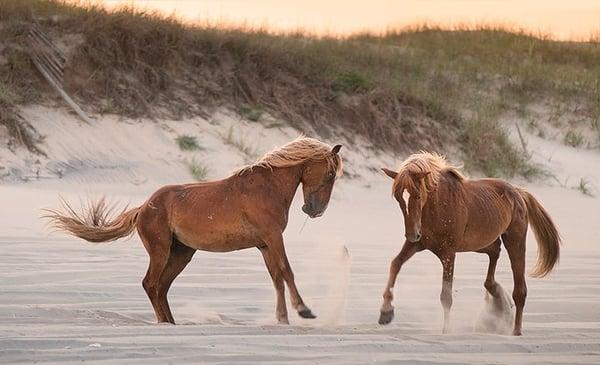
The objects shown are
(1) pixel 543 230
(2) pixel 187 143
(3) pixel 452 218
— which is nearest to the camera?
(3) pixel 452 218

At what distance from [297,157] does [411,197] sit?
0.85 m

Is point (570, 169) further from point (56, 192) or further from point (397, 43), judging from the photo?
point (56, 192)

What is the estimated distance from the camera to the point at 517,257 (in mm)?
9391

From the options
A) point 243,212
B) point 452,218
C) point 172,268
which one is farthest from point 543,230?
point 172,268

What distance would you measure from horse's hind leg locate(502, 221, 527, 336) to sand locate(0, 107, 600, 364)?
0.80 ft

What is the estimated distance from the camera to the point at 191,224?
27.6ft

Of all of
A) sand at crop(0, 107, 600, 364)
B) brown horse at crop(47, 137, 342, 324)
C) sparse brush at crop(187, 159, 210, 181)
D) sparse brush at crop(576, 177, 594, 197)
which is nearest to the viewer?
sand at crop(0, 107, 600, 364)

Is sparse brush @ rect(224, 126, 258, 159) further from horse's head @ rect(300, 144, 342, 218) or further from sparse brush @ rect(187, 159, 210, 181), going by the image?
horse's head @ rect(300, 144, 342, 218)

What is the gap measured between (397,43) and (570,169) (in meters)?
7.37

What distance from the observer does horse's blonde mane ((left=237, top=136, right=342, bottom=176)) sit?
28.0 feet

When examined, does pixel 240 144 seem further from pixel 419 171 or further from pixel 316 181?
pixel 419 171

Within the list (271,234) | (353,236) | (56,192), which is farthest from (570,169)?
(271,234)

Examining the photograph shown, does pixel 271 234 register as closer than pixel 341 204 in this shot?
Yes

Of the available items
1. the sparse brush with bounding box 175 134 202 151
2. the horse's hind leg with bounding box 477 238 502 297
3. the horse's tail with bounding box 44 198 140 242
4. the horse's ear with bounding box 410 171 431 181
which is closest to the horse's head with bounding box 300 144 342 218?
the horse's ear with bounding box 410 171 431 181
